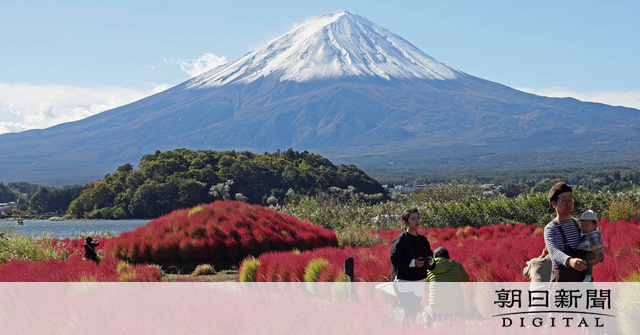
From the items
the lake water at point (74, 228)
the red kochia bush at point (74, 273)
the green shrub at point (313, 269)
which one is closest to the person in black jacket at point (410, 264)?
the green shrub at point (313, 269)

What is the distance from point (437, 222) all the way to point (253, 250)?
37.3ft

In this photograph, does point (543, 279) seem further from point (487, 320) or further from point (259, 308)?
point (259, 308)

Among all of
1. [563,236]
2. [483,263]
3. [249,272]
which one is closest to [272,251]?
[249,272]

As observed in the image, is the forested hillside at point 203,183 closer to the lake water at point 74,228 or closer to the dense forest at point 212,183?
the dense forest at point 212,183

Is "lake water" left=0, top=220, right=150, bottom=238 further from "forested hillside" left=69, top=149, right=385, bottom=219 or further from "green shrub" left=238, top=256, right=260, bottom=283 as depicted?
"green shrub" left=238, top=256, right=260, bottom=283

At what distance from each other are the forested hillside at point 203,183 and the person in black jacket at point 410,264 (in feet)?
191

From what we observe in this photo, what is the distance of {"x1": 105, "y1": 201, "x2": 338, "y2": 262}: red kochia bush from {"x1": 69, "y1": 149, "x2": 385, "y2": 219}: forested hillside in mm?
49339

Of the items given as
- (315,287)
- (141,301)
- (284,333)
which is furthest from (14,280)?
(284,333)

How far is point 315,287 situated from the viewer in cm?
1041

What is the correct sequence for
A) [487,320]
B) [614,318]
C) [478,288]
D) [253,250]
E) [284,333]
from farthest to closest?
[253,250], [478,288], [487,320], [614,318], [284,333]

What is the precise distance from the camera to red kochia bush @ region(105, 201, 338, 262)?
1616cm

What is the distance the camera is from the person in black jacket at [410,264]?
8164 mm

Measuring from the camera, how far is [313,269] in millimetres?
10828

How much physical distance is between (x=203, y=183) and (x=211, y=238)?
60531 millimetres
